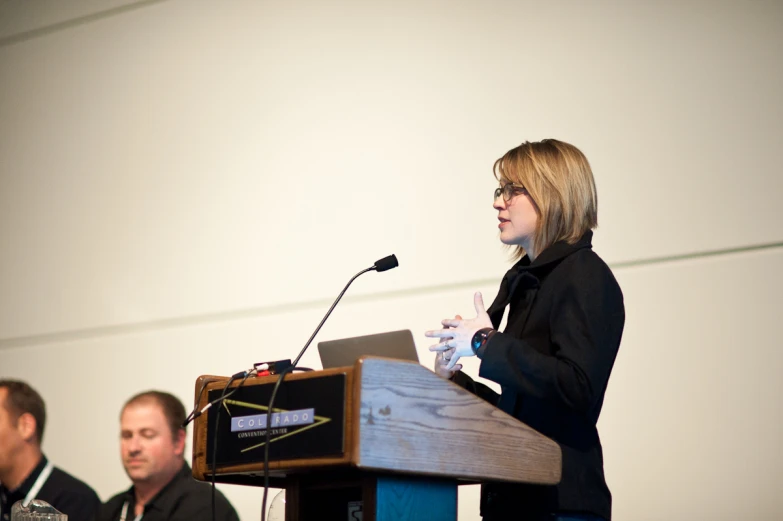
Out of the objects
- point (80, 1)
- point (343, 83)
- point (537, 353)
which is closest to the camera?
point (537, 353)

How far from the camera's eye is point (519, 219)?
2.17 meters

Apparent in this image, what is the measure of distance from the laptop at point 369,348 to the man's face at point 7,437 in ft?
9.03

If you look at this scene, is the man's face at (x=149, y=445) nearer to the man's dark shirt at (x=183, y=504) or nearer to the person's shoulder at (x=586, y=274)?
the man's dark shirt at (x=183, y=504)

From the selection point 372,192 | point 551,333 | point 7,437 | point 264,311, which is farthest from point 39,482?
point 551,333

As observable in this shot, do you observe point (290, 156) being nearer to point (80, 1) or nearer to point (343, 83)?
point (343, 83)

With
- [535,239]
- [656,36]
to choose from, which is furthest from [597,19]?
[535,239]

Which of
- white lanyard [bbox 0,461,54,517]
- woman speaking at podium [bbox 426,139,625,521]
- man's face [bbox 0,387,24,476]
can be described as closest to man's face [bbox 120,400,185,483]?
white lanyard [bbox 0,461,54,517]

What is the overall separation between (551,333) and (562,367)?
0.43 ft

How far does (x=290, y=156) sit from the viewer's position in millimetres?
4141

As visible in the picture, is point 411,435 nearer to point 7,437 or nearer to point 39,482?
point 39,482

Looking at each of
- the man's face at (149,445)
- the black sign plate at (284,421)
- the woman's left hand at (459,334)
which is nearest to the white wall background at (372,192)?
the man's face at (149,445)

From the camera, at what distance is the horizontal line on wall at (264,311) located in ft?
10.8

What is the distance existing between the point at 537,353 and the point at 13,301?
3611 millimetres

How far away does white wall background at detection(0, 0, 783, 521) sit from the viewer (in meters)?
3.18
